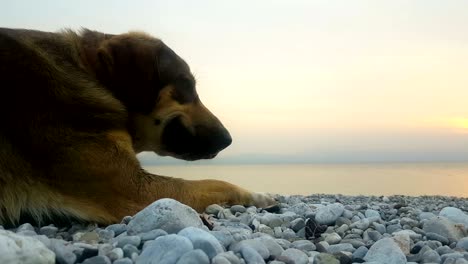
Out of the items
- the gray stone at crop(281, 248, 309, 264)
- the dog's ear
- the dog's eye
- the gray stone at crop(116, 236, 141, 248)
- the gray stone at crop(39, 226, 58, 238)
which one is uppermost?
the dog's ear

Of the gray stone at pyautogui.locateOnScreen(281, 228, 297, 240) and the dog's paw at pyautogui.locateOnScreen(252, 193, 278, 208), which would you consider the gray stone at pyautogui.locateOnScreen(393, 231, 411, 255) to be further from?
the dog's paw at pyautogui.locateOnScreen(252, 193, 278, 208)

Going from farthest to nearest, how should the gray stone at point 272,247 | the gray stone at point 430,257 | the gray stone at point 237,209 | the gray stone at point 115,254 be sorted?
the gray stone at point 237,209 < the gray stone at point 430,257 < the gray stone at point 272,247 < the gray stone at point 115,254

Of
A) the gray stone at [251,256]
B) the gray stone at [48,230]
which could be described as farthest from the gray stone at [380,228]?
the gray stone at [48,230]

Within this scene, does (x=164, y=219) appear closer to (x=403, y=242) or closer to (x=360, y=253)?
(x=360, y=253)

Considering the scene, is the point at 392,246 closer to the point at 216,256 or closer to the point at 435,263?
the point at 435,263

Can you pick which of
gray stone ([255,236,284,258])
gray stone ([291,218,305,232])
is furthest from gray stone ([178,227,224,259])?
gray stone ([291,218,305,232])

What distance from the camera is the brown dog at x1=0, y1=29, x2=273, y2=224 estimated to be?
372 cm

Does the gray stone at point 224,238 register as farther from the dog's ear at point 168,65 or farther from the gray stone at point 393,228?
the dog's ear at point 168,65

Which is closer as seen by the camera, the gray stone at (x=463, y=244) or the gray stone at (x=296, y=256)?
the gray stone at (x=296, y=256)

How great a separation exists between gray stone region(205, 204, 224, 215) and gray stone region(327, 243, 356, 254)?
52.3 inches

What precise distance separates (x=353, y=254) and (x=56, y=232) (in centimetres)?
197

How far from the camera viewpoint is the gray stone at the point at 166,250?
211cm

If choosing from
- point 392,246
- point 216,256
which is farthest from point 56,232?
point 392,246

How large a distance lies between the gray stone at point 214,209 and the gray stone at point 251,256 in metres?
1.71
